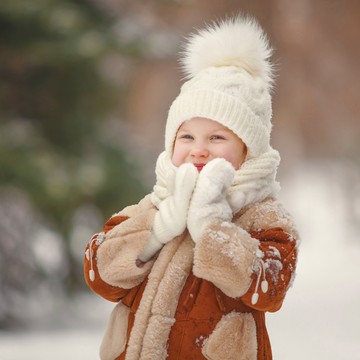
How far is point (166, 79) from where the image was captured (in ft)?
36.9

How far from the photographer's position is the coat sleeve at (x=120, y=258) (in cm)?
204

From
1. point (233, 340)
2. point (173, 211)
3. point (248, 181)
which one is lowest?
point (233, 340)

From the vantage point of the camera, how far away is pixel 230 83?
2.13 meters

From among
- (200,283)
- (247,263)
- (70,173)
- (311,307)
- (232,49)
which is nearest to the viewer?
(247,263)

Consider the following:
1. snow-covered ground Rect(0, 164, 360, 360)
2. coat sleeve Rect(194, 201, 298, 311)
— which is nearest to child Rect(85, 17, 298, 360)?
coat sleeve Rect(194, 201, 298, 311)

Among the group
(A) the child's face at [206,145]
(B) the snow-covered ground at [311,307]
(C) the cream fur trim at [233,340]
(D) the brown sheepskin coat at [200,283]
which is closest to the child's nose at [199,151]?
(A) the child's face at [206,145]

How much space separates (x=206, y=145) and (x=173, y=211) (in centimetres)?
23

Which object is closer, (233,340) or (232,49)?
(233,340)

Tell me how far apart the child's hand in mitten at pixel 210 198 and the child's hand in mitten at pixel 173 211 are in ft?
0.06

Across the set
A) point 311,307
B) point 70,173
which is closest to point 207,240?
point 70,173

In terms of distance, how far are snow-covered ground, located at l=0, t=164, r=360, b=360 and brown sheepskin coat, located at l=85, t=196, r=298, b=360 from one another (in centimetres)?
182

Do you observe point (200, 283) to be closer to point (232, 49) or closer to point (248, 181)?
point (248, 181)

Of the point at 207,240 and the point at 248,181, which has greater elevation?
the point at 248,181

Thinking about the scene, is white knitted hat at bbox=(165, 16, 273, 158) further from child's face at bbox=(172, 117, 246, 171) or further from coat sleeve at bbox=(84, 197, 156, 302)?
coat sleeve at bbox=(84, 197, 156, 302)
